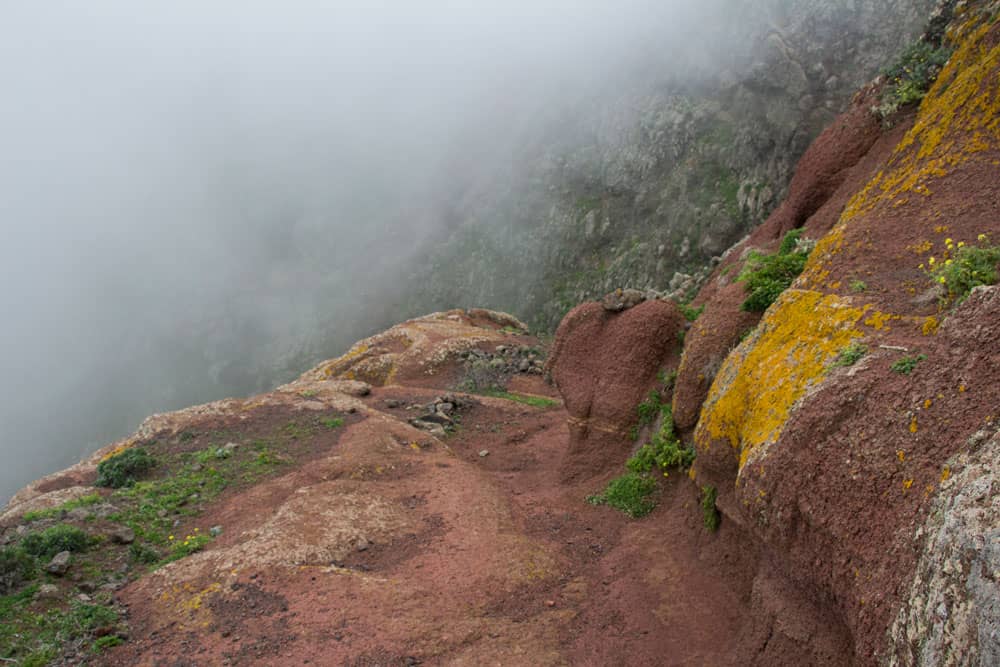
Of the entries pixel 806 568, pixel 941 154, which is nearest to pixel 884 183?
pixel 941 154

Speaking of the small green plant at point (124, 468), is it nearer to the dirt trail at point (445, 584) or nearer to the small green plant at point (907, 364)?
the dirt trail at point (445, 584)

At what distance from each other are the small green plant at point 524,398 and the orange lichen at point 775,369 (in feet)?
48.4

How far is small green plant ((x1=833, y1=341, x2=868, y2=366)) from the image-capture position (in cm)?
636

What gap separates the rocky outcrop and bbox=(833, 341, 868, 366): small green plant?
19.5 feet

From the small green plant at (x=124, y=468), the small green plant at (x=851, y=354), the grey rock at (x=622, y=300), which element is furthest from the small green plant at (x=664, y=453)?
the small green plant at (x=124, y=468)

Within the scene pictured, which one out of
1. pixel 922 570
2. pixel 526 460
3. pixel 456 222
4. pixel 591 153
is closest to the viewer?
pixel 922 570

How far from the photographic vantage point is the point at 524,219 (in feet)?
204

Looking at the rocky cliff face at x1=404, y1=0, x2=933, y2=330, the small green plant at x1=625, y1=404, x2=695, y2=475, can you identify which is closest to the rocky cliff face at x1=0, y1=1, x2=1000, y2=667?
the small green plant at x1=625, y1=404, x2=695, y2=475

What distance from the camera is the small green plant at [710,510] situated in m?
8.59

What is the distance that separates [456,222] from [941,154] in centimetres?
6607

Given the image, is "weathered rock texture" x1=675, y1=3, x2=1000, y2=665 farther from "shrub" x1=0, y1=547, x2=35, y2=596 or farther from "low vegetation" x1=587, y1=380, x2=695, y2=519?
"shrub" x1=0, y1=547, x2=35, y2=596

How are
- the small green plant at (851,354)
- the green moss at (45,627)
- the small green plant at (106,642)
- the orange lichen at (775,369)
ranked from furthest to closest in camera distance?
1. the small green plant at (106,642)
2. the green moss at (45,627)
3. the orange lichen at (775,369)
4. the small green plant at (851,354)

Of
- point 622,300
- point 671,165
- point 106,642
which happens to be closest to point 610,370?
point 622,300

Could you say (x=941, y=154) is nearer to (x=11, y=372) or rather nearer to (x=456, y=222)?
(x=456, y=222)
